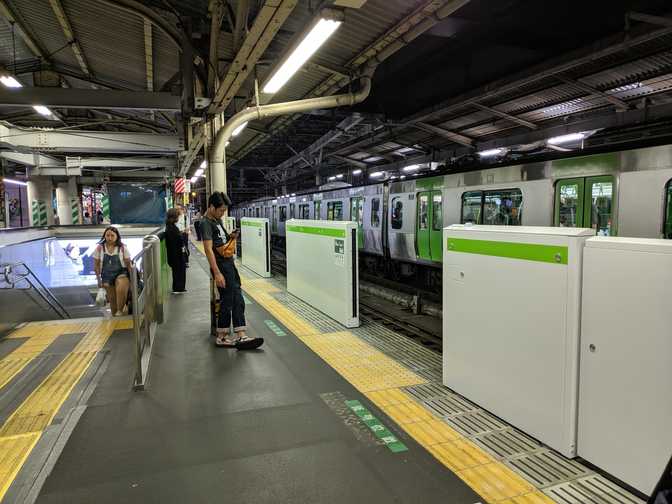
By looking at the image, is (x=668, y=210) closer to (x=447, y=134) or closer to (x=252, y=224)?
(x=447, y=134)

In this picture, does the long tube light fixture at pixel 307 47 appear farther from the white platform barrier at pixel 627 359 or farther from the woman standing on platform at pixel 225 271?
the white platform barrier at pixel 627 359

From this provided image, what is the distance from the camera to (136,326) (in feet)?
12.6

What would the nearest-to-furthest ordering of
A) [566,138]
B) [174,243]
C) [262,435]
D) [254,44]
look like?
[262,435]
[254,44]
[174,243]
[566,138]

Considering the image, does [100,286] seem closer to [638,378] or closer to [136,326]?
[136,326]

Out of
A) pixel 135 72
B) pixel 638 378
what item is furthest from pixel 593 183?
pixel 135 72

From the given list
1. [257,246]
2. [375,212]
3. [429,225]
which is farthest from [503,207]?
[257,246]

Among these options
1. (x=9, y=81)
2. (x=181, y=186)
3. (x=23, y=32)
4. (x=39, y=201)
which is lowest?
(x=39, y=201)

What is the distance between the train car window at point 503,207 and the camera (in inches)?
291

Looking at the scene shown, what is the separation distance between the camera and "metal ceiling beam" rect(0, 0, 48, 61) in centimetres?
566

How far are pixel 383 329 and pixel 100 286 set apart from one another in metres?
4.00

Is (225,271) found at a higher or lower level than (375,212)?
lower

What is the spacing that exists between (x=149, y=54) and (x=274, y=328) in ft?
15.1

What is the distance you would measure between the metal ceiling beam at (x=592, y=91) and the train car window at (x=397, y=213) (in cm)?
419

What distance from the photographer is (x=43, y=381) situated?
411 centimetres
